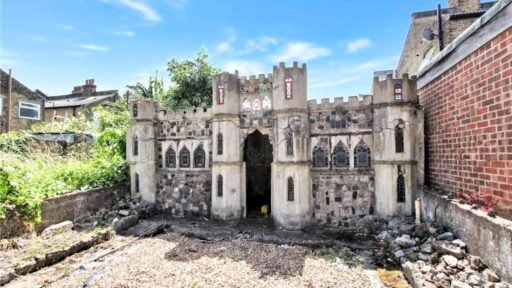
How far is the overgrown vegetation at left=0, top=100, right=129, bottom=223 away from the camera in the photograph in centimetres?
904

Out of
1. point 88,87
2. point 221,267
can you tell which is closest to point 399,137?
point 221,267

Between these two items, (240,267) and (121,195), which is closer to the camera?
(240,267)

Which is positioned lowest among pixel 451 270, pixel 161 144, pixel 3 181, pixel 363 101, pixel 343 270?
pixel 343 270

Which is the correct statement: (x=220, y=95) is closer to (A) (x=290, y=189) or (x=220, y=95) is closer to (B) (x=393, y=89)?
(A) (x=290, y=189)

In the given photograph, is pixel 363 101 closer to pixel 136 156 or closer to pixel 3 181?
pixel 136 156

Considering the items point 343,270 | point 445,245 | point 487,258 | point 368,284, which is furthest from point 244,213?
point 487,258

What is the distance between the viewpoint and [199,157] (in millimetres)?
12891

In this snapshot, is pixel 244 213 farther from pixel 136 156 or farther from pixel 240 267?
pixel 136 156

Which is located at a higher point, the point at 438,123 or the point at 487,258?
the point at 438,123

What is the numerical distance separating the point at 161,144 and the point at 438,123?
11252 mm

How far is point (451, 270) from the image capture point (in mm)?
6102

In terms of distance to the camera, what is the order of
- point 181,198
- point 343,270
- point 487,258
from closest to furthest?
1. point 487,258
2. point 343,270
3. point 181,198

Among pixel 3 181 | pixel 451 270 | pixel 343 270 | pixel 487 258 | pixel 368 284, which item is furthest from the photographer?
pixel 3 181

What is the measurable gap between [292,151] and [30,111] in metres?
23.2
